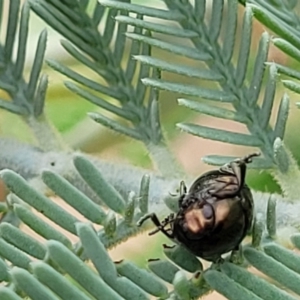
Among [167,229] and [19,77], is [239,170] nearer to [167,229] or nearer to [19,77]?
[167,229]

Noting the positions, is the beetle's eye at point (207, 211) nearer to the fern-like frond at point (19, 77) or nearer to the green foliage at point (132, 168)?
the green foliage at point (132, 168)

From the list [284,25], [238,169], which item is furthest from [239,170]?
[284,25]

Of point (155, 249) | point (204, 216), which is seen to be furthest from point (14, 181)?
point (155, 249)

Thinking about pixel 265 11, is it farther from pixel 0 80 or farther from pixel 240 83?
pixel 0 80

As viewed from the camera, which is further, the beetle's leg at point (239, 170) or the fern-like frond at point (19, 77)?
the fern-like frond at point (19, 77)

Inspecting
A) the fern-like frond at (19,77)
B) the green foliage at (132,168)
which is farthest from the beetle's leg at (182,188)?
the fern-like frond at (19,77)

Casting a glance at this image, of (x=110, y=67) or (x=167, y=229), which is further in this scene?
(x=110, y=67)

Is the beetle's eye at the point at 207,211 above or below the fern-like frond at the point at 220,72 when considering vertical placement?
below
